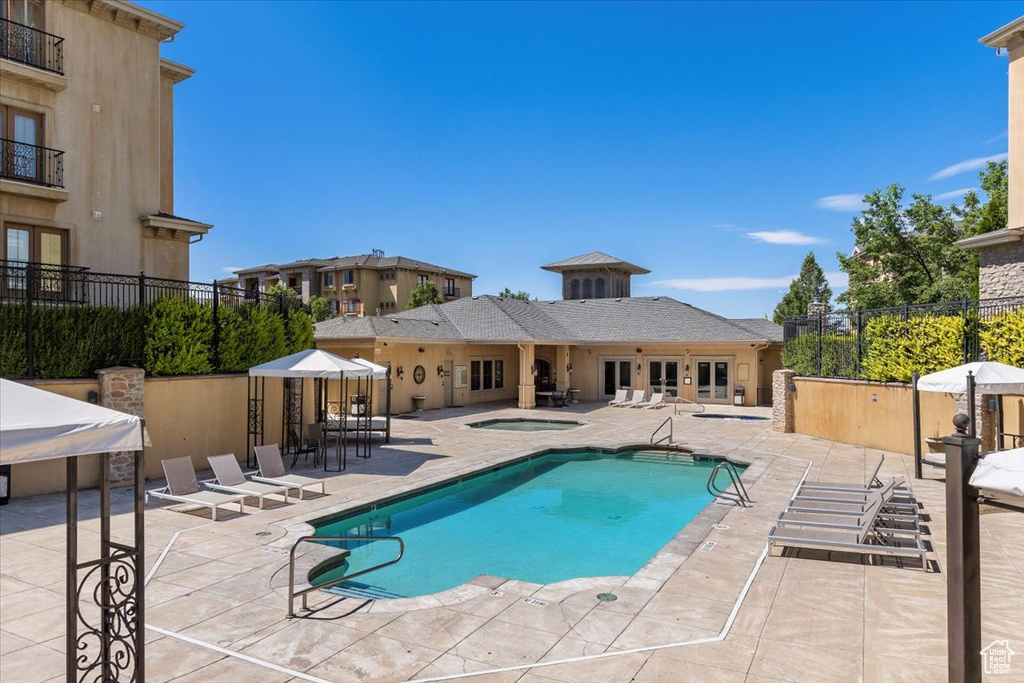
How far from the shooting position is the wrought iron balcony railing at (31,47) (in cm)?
1590

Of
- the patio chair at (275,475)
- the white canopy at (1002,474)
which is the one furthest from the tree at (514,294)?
the white canopy at (1002,474)

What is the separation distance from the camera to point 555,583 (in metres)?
7.69

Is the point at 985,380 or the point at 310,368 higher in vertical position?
the point at 310,368

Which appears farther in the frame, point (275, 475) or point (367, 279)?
point (367, 279)

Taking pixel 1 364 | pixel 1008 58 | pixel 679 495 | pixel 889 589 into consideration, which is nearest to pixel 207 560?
pixel 1 364

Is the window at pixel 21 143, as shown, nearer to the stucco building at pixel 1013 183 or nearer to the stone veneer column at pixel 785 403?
the stone veneer column at pixel 785 403

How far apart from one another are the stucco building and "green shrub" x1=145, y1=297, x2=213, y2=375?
2277 cm

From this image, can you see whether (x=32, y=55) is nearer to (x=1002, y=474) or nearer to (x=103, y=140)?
(x=103, y=140)

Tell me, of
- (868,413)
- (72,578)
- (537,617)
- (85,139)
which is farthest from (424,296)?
(72,578)

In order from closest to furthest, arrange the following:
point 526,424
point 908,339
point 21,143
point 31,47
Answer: point 21,143 → point 31,47 → point 908,339 → point 526,424

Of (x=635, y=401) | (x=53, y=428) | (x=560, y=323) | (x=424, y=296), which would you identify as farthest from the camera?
(x=424, y=296)

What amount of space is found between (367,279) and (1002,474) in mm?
59307

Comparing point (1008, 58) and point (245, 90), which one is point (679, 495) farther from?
point (245, 90)

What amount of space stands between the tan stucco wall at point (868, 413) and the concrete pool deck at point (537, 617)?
6138 mm
